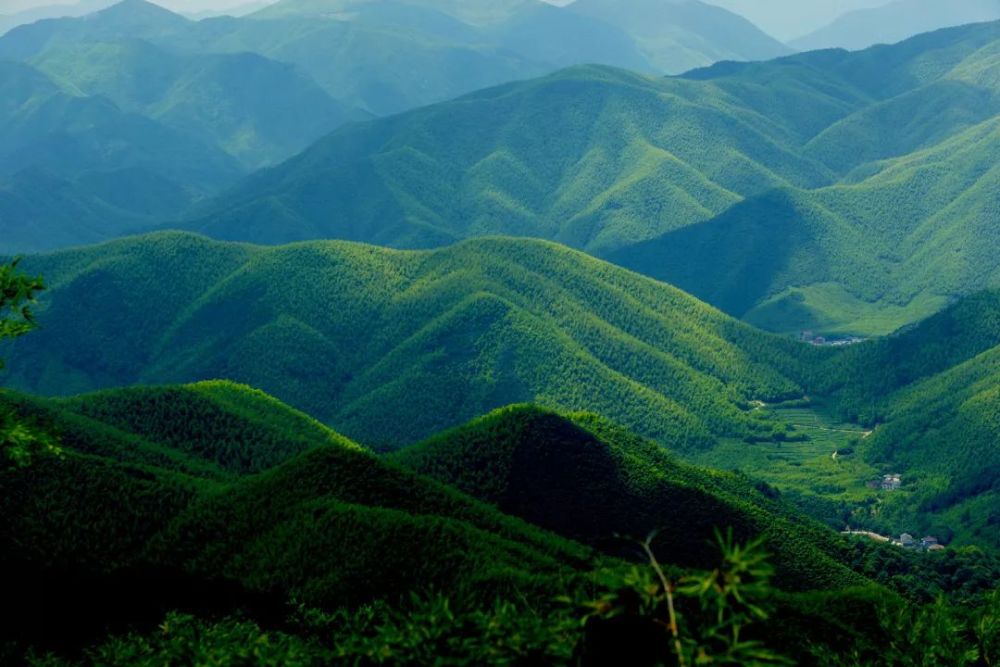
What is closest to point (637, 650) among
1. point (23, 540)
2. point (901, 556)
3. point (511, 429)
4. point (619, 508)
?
point (23, 540)

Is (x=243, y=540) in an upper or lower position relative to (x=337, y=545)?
lower

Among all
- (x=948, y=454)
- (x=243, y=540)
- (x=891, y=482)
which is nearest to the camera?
(x=243, y=540)

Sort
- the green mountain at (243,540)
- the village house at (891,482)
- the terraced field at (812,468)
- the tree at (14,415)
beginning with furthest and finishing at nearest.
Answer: the village house at (891,482), the terraced field at (812,468), the green mountain at (243,540), the tree at (14,415)

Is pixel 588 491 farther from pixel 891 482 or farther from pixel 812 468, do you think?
pixel 812 468

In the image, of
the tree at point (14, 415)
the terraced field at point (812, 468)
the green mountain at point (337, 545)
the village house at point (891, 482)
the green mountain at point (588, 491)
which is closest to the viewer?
the tree at point (14, 415)

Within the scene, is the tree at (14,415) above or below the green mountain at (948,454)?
above

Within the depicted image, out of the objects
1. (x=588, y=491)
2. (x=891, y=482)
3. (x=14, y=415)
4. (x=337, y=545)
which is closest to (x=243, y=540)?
(x=337, y=545)

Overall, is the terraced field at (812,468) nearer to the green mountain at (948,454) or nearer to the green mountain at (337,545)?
the green mountain at (948,454)

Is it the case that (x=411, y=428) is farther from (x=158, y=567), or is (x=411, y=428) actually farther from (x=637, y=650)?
(x=637, y=650)

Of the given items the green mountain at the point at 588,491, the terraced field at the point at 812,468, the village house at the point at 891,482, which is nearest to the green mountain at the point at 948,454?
the village house at the point at 891,482

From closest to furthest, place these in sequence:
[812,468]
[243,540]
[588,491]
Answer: [243,540] → [588,491] → [812,468]

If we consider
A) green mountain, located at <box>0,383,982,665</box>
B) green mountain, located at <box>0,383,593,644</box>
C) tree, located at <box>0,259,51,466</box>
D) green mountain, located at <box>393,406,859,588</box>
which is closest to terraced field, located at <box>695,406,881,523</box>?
green mountain, located at <box>0,383,982,665</box>
